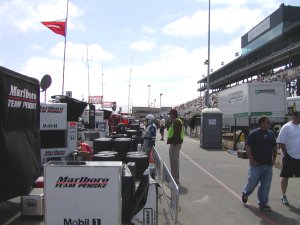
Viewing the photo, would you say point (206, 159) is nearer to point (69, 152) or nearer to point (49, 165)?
point (69, 152)

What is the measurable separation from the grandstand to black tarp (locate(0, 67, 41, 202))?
1354 inches

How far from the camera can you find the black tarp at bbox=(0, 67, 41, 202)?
5.96 m

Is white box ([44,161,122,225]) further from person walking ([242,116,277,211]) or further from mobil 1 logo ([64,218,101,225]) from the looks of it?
person walking ([242,116,277,211])

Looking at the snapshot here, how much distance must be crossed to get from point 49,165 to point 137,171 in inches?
109

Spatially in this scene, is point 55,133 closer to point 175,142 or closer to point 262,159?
point 175,142

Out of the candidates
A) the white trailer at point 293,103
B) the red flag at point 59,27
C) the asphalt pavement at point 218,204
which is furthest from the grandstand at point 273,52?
the asphalt pavement at point 218,204

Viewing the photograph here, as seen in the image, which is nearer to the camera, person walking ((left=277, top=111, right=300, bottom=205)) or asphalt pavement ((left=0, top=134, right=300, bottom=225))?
asphalt pavement ((left=0, top=134, right=300, bottom=225))

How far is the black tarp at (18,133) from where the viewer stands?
596 cm

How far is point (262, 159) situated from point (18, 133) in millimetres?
4379

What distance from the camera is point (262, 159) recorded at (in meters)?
7.98

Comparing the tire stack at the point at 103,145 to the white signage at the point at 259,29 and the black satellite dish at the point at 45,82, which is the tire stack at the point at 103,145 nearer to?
the black satellite dish at the point at 45,82

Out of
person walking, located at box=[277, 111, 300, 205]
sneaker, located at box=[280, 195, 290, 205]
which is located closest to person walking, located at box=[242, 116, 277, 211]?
person walking, located at box=[277, 111, 300, 205]

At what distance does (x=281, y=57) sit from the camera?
46906 mm

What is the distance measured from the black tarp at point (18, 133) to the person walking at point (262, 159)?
392 cm
